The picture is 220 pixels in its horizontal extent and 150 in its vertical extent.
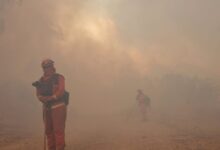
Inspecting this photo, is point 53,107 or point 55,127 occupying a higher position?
point 53,107

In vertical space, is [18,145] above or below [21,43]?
below

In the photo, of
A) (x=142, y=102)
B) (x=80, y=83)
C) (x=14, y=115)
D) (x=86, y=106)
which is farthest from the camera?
(x=80, y=83)

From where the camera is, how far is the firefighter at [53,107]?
7.60 meters

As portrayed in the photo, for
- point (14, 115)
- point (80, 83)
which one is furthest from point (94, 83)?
point (14, 115)

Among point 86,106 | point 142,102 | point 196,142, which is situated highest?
point 86,106

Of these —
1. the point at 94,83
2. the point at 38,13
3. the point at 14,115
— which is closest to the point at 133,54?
the point at 94,83

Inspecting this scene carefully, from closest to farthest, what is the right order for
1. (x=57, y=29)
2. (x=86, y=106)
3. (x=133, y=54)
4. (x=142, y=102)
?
(x=142, y=102) < (x=86, y=106) < (x=57, y=29) < (x=133, y=54)

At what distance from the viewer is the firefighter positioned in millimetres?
7602

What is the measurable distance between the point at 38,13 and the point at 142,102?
87.2 ft

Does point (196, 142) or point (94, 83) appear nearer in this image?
point (196, 142)

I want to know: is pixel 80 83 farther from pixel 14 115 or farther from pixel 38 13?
pixel 14 115

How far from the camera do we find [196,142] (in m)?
11.0

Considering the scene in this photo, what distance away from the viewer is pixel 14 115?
73.9 feet

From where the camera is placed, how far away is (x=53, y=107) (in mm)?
7629
